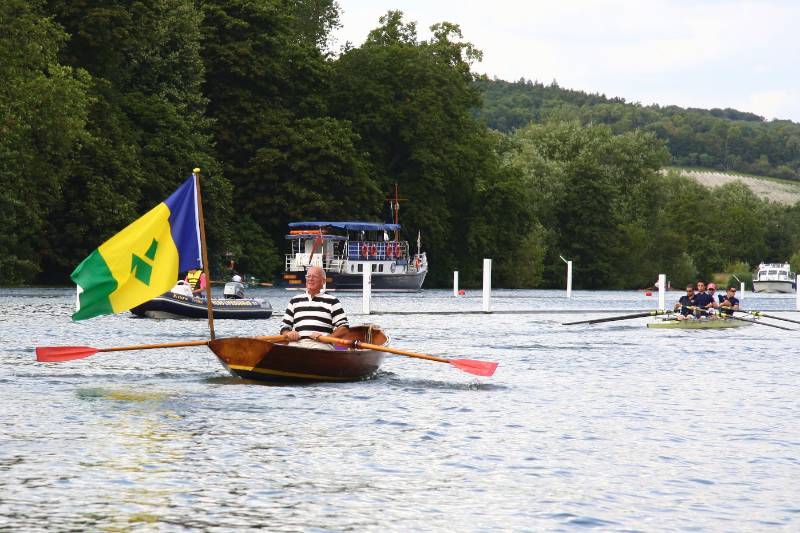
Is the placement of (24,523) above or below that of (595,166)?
below

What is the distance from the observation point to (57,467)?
14227 millimetres

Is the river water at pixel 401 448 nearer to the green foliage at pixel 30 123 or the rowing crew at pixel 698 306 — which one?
the rowing crew at pixel 698 306

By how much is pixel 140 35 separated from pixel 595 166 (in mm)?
56452

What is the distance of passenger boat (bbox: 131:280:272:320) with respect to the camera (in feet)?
145

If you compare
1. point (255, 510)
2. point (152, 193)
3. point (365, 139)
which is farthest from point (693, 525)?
point (365, 139)

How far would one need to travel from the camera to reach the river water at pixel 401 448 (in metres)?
12.3

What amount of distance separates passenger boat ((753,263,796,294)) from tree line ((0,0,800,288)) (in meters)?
7.59

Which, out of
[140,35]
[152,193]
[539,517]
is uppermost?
[140,35]

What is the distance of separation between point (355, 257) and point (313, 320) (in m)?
68.3

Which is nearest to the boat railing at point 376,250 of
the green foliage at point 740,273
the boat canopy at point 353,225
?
the boat canopy at point 353,225

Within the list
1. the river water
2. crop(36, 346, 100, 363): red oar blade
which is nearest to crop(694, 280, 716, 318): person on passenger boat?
the river water

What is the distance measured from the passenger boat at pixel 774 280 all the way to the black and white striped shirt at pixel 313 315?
4295 inches

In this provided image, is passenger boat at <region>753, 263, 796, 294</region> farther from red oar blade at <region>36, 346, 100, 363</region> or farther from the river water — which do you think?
red oar blade at <region>36, 346, 100, 363</region>

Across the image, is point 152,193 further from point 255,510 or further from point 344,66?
point 255,510
